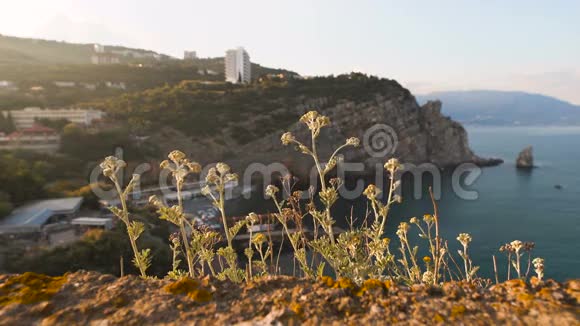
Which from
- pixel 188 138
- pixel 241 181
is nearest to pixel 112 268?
pixel 241 181

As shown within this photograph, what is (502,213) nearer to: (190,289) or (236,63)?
(190,289)

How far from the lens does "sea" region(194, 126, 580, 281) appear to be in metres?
38.4

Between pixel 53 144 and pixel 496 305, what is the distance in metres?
74.5

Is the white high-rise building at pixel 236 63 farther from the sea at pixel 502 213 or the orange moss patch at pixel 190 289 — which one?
the orange moss patch at pixel 190 289


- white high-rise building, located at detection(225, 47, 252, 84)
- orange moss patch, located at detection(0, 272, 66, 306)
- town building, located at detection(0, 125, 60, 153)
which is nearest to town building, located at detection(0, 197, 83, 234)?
town building, located at detection(0, 125, 60, 153)

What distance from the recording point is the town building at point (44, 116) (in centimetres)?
6912

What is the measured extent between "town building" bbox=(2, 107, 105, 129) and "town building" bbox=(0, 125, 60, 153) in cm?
642

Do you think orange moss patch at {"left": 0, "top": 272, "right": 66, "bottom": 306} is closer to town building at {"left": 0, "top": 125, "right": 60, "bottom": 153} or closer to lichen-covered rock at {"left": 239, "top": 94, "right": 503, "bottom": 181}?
town building at {"left": 0, "top": 125, "right": 60, "bottom": 153}

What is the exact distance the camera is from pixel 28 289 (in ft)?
8.94

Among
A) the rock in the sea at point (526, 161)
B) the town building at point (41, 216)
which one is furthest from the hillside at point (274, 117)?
the town building at point (41, 216)

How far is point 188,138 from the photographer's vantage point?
76312mm

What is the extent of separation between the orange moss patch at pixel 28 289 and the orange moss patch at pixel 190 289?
89 centimetres

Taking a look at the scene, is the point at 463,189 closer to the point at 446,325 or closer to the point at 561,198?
the point at 561,198

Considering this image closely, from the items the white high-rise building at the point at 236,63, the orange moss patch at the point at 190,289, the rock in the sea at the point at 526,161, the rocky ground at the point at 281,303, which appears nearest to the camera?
the rocky ground at the point at 281,303
